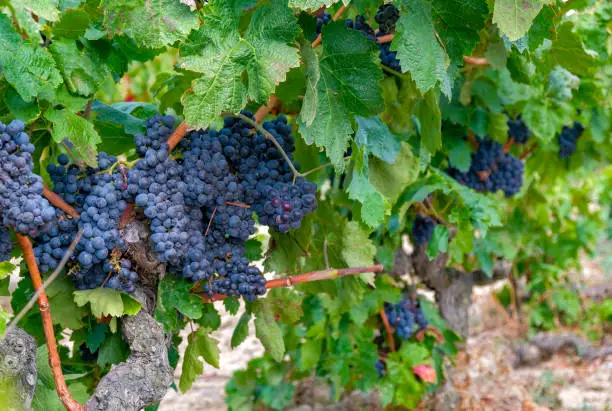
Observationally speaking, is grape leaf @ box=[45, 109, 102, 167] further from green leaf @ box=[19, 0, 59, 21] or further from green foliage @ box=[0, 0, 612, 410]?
green leaf @ box=[19, 0, 59, 21]

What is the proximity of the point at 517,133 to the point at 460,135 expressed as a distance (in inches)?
18.8

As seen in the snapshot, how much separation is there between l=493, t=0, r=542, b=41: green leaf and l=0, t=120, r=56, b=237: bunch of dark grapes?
1.01m

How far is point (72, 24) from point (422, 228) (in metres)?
1.85

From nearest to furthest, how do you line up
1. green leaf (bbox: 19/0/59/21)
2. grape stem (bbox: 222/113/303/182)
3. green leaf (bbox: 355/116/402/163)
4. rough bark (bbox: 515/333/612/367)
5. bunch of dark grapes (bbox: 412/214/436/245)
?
green leaf (bbox: 19/0/59/21)
grape stem (bbox: 222/113/303/182)
green leaf (bbox: 355/116/402/163)
bunch of dark grapes (bbox: 412/214/436/245)
rough bark (bbox: 515/333/612/367)

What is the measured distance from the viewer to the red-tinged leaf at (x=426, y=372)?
127 inches

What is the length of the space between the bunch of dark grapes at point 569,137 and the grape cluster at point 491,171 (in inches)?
22.2

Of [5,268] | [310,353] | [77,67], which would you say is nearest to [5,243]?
[5,268]

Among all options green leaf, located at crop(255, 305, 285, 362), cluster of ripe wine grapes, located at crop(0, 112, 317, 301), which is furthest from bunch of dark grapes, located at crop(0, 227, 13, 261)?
green leaf, located at crop(255, 305, 285, 362)

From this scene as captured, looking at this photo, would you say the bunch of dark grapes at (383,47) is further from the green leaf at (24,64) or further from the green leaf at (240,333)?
the green leaf at (240,333)

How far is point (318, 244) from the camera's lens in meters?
2.18

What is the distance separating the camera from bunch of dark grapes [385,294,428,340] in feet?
11.1

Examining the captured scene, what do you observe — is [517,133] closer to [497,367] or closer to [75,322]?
[497,367]

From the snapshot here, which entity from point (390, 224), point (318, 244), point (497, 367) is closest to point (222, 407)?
point (497, 367)

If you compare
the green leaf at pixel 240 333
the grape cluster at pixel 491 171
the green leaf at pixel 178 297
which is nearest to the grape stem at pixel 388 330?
the grape cluster at pixel 491 171
